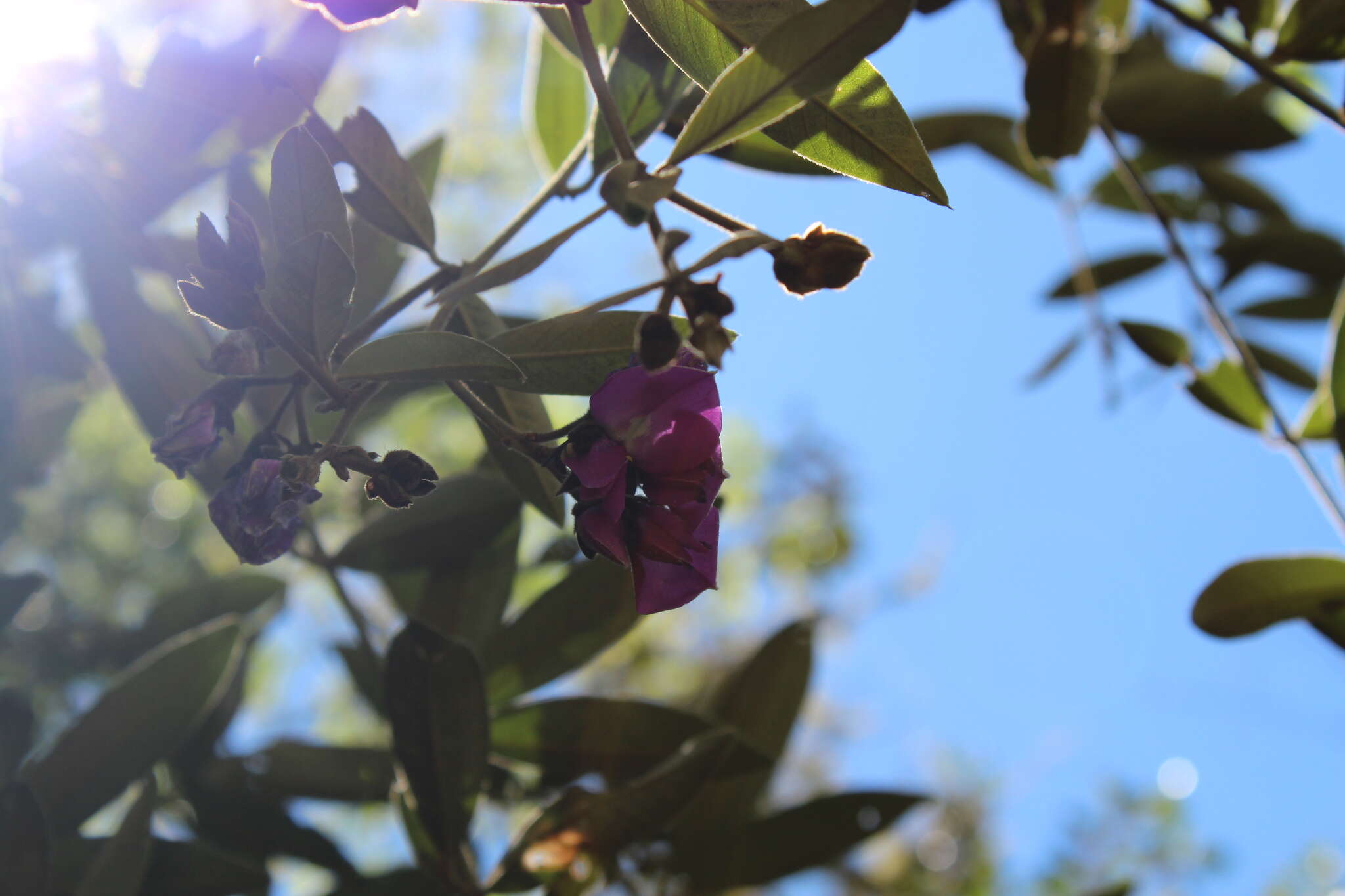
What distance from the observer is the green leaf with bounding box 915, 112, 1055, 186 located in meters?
1.42

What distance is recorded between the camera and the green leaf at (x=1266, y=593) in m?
0.89

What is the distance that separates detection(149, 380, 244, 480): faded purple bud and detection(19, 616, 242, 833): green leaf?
38 cm

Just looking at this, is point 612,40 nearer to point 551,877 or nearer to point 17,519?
point 551,877

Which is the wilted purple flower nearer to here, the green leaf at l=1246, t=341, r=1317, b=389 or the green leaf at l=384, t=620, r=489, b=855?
the green leaf at l=384, t=620, r=489, b=855

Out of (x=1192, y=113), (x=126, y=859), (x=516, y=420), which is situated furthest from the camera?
(x=1192, y=113)

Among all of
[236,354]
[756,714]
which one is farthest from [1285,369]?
[236,354]

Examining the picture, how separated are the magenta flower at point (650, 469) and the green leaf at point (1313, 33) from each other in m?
0.73

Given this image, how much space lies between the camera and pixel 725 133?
55cm

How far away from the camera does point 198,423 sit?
64 cm

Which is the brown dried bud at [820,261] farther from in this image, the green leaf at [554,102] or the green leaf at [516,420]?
the green leaf at [554,102]

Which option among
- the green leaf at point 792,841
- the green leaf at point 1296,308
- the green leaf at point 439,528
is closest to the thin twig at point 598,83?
the green leaf at point 439,528

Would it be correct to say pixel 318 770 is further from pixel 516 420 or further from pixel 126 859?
pixel 516 420

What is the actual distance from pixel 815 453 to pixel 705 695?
6429mm

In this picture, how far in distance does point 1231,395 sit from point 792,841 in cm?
70
